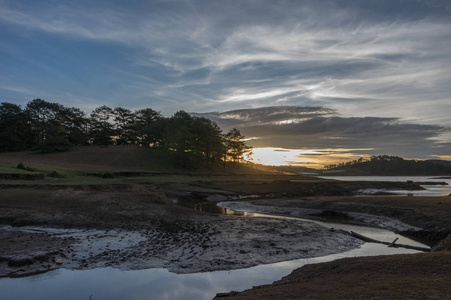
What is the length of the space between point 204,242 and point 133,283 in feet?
19.0

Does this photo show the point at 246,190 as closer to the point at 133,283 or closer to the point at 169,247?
the point at 169,247

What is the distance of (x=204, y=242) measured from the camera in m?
16.2

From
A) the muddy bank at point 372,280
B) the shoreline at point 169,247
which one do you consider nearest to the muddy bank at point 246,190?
the shoreline at point 169,247

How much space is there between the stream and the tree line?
70.9m

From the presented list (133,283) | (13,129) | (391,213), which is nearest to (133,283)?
(133,283)

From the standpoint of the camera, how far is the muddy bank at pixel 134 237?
12967 mm

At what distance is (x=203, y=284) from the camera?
11.0 m

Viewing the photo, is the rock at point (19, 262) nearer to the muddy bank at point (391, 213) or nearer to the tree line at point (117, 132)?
the muddy bank at point (391, 213)

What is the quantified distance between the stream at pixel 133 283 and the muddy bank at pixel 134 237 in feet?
2.04

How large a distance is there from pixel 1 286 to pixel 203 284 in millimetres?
7408

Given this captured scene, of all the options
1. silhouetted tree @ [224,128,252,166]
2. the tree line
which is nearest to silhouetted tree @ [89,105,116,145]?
the tree line

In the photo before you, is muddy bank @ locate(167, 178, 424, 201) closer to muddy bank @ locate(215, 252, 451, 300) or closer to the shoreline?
the shoreline

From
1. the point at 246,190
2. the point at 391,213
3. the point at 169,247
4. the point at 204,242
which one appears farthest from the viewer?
the point at 246,190

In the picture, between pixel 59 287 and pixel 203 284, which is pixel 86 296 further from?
pixel 203 284
